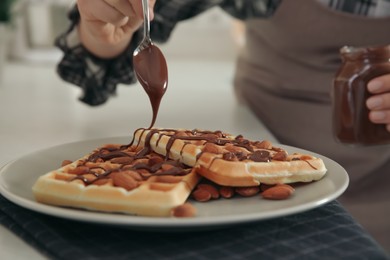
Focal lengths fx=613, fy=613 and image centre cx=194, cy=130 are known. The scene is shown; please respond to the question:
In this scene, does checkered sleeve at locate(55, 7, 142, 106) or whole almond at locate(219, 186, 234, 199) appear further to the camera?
checkered sleeve at locate(55, 7, 142, 106)

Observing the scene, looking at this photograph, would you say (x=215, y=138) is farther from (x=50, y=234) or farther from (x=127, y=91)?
(x=127, y=91)

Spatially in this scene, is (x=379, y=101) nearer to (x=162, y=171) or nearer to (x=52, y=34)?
(x=162, y=171)

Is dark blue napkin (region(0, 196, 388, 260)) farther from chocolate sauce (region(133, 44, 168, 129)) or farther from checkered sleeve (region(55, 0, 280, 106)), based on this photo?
checkered sleeve (region(55, 0, 280, 106))

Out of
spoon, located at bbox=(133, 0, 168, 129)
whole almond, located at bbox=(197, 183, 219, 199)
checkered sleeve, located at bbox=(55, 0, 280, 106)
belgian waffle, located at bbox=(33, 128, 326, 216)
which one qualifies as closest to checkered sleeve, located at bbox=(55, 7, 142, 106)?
checkered sleeve, located at bbox=(55, 0, 280, 106)

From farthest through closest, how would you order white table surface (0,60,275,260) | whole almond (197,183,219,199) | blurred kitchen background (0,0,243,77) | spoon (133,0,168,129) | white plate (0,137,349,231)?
blurred kitchen background (0,0,243,77) < white table surface (0,60,275,260) < spoon (133,0,168,129) < whole almond (197,183,219,199) < white plate (0,137,349,231)

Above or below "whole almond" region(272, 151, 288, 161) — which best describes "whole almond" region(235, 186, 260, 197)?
below

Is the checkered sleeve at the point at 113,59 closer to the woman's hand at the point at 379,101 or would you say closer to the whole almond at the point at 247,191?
the woman's hand at the point at 379,101

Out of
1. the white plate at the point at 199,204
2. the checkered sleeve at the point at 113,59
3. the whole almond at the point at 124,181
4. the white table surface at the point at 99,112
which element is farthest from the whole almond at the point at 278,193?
the checkered sleeve at the point at 113,59
